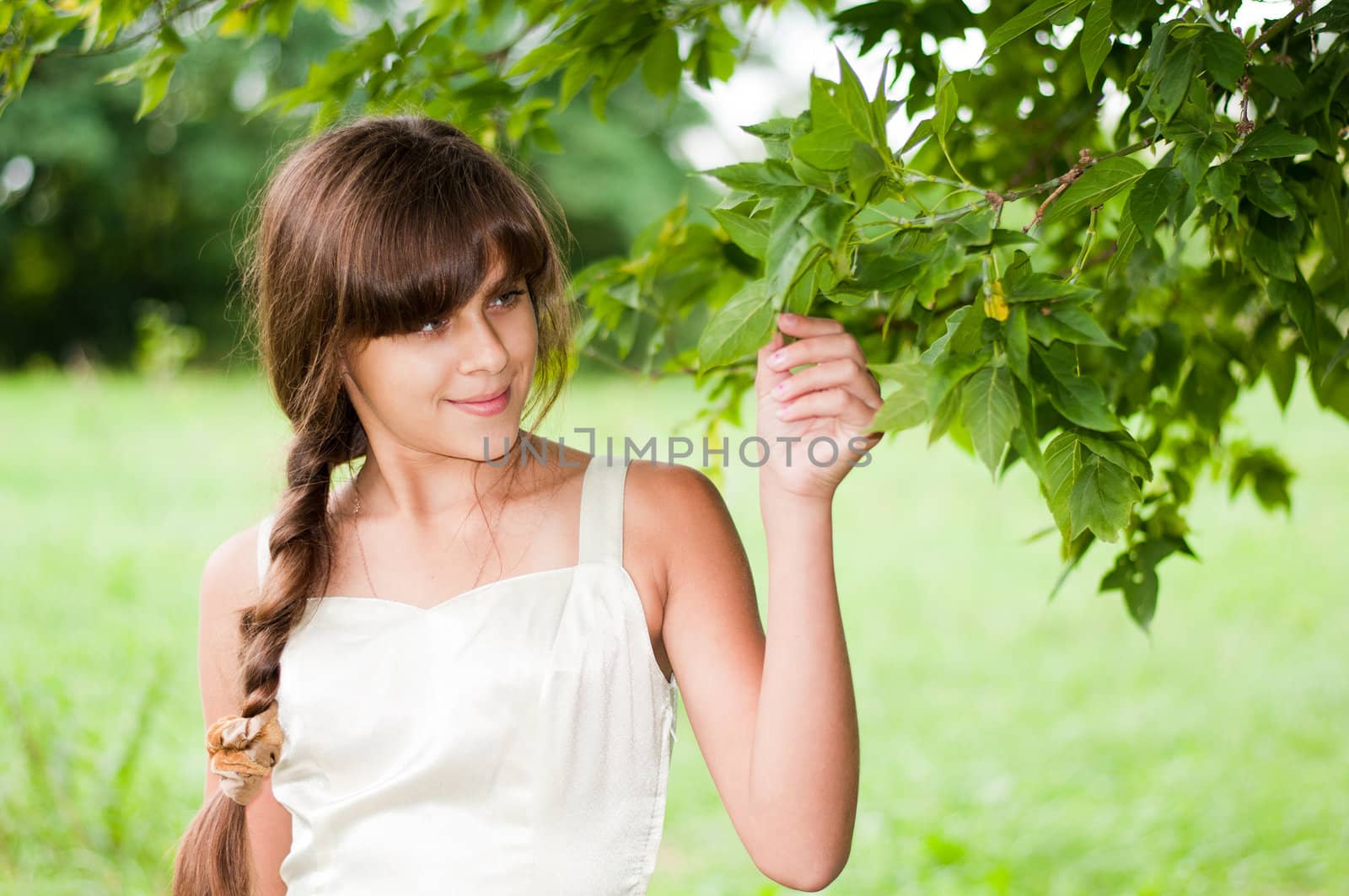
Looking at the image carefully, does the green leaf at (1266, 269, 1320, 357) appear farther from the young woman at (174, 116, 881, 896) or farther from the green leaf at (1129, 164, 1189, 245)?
the young woman at (174, 116, 881, 896)

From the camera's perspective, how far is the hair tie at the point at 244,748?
152 cm

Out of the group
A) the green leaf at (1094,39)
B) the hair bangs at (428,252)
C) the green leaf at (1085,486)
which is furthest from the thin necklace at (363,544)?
the green leaf at (1094,39)

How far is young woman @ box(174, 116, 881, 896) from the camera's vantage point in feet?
4.64

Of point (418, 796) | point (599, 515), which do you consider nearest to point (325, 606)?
point (418, 796)

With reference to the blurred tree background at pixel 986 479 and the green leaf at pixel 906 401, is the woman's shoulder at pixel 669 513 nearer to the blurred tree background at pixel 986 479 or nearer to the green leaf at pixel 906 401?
the blurred tree background at pixel 986 479

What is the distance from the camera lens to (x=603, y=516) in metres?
1.56

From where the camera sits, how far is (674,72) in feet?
6.11

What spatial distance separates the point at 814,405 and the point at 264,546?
36.6 inches

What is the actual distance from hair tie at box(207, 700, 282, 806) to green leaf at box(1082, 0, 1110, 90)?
1230 mm

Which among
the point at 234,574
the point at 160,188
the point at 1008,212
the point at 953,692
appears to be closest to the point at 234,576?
the point at 234,574

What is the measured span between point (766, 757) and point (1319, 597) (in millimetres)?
5564

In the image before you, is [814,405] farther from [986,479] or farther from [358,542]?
[986,479]

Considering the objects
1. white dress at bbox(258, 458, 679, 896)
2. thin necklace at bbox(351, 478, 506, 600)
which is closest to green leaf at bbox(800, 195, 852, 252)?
white dress at bbox(258, 458, 679, 896)

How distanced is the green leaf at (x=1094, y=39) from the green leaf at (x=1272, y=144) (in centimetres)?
15
